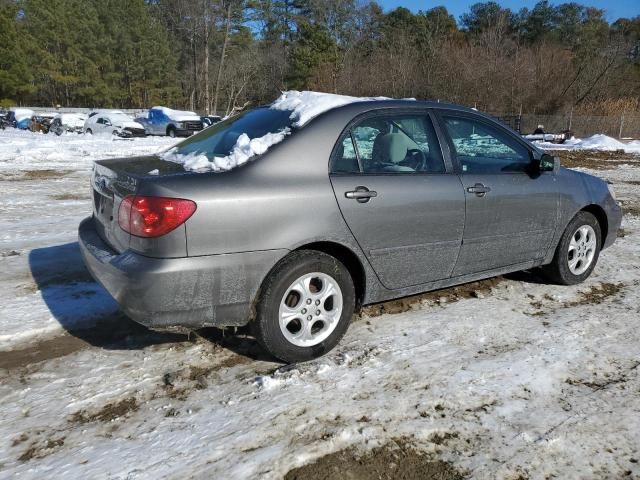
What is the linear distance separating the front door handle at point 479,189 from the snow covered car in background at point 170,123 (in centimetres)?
2747

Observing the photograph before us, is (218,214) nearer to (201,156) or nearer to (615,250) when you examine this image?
(201,156)

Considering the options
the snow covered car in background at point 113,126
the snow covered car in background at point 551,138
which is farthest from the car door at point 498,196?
the snow covered car in background at point 113,126

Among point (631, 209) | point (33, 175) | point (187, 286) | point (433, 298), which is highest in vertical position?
point (631, 209)

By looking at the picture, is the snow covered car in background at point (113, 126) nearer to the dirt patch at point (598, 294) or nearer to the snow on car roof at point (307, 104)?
the snow on car roof at point (307, 104)

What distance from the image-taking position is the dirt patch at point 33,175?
425 inches

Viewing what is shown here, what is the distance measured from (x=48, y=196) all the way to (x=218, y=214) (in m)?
7.14

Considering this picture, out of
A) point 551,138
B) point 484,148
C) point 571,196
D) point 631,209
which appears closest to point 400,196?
point 484,148

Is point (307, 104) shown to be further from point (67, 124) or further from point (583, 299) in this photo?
point (67, 124)

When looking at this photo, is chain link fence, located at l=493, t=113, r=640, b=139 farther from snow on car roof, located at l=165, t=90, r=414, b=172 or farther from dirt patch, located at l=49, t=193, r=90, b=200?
snow on car roof, located at l=165, t=90, r=414, b=172

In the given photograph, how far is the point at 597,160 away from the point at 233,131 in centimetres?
1717

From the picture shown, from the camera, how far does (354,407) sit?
2.79 meters

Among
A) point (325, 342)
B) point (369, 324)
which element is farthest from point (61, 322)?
point (369, 324)

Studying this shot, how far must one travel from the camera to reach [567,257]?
4.61m

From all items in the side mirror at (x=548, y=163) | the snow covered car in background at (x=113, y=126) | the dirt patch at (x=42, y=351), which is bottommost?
the dirt patch at (x=42, y=351)
